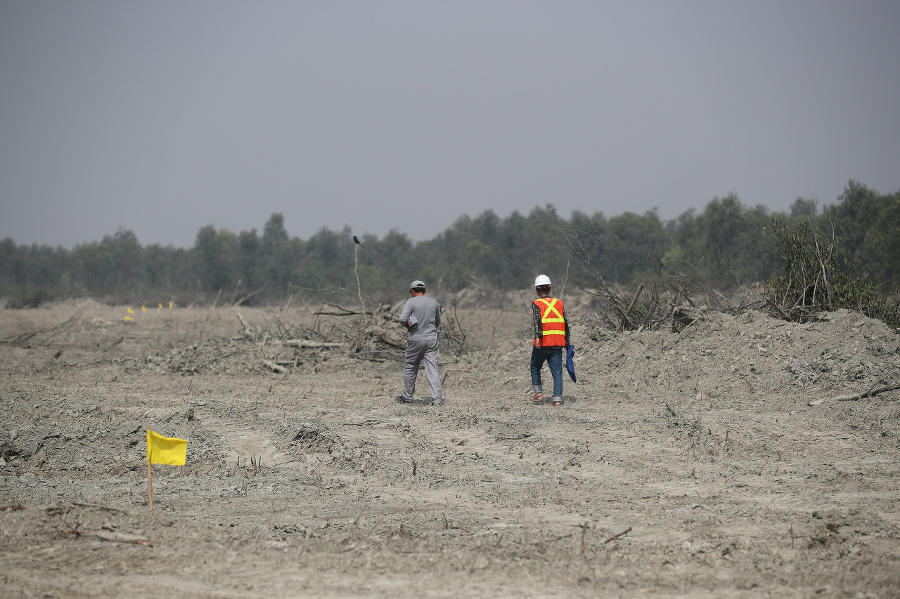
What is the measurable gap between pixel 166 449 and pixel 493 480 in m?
2.70

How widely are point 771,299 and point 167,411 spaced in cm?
1041

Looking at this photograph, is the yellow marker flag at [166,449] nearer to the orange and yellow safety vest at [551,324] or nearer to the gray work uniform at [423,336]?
the gray work uniform at [423,336]

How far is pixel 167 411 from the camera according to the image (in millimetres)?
9859

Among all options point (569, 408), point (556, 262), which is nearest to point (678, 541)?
point (569, 408)

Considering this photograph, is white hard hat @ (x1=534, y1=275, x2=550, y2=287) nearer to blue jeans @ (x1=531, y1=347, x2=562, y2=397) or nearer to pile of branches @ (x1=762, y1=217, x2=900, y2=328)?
blue jeans @ (x1=531, y1=347, x2=562, y2=397)

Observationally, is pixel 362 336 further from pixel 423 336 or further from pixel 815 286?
pixel 815 286

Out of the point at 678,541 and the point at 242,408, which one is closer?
the point at 678,541

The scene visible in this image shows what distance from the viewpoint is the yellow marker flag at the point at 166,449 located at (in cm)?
543

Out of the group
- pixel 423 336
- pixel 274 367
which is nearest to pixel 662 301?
pixel 423 336

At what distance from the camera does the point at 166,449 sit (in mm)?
5539

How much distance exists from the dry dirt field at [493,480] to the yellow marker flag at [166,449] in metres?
0.38

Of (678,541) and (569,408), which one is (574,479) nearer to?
(678,541)

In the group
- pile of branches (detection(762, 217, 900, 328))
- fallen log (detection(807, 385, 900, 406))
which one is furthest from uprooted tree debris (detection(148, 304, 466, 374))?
fallen log (detection(807, 385, 900, 406))

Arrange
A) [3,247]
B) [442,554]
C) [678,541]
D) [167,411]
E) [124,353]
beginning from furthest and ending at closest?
[3,247], [124,353], [167,411], [678,541], [442,554]
